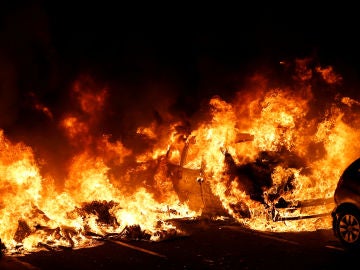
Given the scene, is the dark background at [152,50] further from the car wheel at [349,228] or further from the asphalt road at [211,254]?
the car wheel at [349,228]

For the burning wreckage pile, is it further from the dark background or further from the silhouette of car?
the dark background

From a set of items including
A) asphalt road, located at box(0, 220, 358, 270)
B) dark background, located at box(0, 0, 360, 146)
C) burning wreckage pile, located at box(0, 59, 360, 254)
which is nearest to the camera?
asphalt road, located at box(0, 220, 358, 270)

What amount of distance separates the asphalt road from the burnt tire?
0.20 m

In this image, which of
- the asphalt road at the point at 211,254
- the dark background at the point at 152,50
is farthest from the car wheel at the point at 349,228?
the dark background at the point at 152,50

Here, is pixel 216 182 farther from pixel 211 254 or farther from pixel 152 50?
pixel 152 50

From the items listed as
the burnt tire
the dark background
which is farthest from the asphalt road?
the dark background

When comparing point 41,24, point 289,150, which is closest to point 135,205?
point 289,150

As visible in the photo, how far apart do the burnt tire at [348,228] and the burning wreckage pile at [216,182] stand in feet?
4.03

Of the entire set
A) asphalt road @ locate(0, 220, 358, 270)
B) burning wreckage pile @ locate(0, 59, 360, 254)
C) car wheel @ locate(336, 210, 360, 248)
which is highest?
burning wreckage pile @ locate(0, 59, 360, 254)

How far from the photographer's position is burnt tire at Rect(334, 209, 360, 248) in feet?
25.7

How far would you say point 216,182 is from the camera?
1048cm

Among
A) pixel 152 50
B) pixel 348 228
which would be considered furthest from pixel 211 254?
pixel 152 50

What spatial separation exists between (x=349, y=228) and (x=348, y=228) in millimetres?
20

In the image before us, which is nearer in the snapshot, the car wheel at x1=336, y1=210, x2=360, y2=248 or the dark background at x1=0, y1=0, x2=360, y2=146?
the car wheel at x1=336, y1=210, x2=360, y2=248
